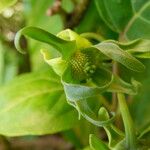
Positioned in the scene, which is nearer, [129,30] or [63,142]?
[129,30]

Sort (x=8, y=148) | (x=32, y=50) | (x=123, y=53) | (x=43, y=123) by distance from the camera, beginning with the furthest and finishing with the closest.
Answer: (x=8, y=148)
(x=32, y=50)
(x=43, y=123)
(x=123, y=53)

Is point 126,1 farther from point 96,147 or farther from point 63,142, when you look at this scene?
point 63,142

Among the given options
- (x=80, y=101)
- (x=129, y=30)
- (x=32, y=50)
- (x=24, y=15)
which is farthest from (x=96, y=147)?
(x=24, y=15)

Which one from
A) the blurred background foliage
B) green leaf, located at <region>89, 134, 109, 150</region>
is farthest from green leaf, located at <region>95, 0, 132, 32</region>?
green leaf, located at <region>89, 134, 109, 150</region>

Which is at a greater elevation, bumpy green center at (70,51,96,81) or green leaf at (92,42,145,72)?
green leaf at (92,42,145,72)


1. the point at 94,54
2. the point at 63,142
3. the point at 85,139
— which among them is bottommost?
the point at 63,142

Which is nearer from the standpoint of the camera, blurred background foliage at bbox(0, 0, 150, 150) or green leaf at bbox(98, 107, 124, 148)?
green leaf at bbox(98, 107, 124, 148)

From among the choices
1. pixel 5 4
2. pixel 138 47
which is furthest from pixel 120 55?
pixel 5 4

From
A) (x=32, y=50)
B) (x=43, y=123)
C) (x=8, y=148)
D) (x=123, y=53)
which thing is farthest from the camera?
(x=8, y=148)

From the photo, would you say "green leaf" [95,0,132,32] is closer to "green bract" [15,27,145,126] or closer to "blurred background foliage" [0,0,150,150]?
"blurred background foliage" [0,0,150,150]
